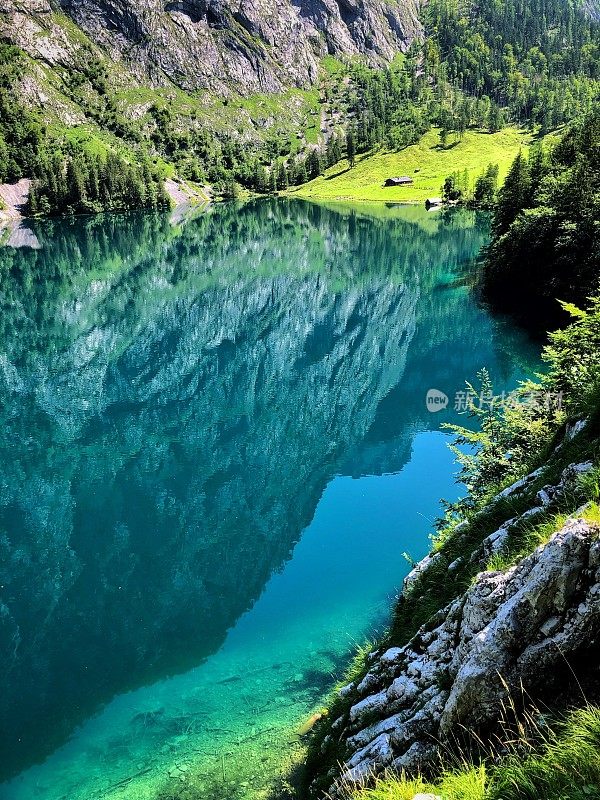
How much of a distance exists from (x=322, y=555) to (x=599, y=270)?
34294mm

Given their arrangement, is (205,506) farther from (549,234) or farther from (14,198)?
(14,198)

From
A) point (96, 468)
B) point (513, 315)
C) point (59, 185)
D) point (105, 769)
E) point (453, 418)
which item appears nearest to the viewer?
point (105, 769)

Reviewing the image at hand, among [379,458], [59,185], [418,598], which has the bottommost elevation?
[379,458]

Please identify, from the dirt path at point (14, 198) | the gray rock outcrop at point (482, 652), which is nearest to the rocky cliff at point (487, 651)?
the gray rock outcrop at point (482, 652)

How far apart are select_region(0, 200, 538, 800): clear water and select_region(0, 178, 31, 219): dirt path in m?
129

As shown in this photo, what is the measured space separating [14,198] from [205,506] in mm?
200049

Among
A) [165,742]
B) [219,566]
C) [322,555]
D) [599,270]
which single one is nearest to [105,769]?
[165,742]

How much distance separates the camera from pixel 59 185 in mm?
189500

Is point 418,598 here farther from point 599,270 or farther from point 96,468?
point 599,270

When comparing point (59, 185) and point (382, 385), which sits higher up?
point (59, 185)

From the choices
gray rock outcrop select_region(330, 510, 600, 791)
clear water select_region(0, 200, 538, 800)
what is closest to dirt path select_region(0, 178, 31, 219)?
clear water select_region(0, 200, 538, 800)

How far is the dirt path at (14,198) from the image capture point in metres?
187

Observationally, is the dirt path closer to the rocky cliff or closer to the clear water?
the clear water

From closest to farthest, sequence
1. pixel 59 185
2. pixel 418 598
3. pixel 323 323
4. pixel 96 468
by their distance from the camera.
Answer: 1. pixel 418 598
2. pixel 96 468
3. pixel 323 323
4. pixel 59 185
